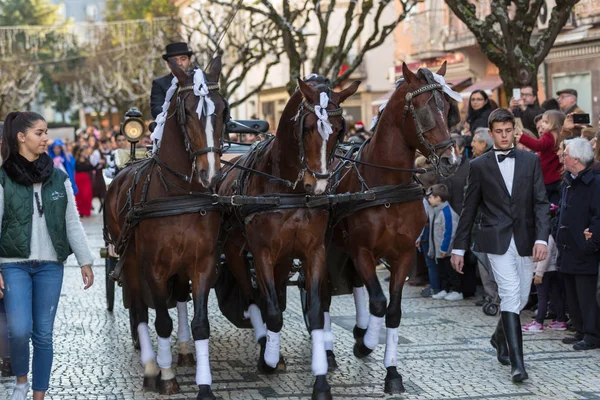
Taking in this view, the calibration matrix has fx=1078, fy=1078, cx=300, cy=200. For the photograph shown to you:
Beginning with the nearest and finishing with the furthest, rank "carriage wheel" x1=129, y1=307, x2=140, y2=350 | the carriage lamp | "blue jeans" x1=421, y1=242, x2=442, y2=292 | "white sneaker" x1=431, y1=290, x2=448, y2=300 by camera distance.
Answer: "carriage wheel" x1=129, y1=307, x2=140, y2=350 < the carriage lamp < "white sneaker" x1=431, y1=290, x2=448, y2=300 < "blue jeans" x1=421, y1=242, x2=442, y2=292

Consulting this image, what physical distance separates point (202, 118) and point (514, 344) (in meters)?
3.04

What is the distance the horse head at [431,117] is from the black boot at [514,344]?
134cm

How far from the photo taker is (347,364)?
9438 millimetres

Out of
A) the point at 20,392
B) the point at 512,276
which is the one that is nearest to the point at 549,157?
the point at 512,276

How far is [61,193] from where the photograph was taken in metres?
7.38

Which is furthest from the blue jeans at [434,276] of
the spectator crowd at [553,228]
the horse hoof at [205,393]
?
the horse hoof at [205,393]

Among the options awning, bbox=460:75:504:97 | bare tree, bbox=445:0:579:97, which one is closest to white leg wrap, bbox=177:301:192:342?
bare tree, bbox=445:0:579:97

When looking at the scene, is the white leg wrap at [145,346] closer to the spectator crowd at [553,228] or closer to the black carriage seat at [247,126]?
the black carriage seat at [247,126]

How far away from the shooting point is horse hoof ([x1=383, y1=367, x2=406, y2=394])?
822 cm

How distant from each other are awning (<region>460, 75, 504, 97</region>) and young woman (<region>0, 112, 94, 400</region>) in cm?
2236

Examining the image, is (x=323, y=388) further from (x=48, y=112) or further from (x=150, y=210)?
(x=48, y=112)

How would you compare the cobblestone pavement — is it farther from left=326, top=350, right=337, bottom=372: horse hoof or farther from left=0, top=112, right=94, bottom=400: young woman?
left=0, top=112, right=94, bottom=400: young woman

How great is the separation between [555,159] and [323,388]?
17.2ft

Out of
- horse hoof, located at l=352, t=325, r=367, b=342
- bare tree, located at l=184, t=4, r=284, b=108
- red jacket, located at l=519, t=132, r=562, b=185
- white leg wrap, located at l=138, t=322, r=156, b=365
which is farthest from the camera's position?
bare tree, located at l=184, t=4, r=284, b=108
